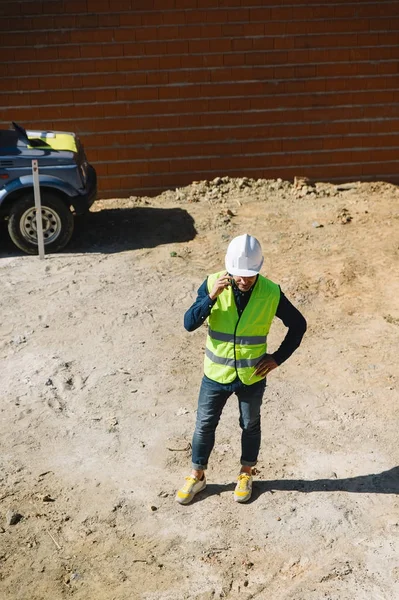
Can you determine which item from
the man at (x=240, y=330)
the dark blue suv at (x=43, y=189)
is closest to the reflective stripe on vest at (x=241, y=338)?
the man at (x=240, y=330)

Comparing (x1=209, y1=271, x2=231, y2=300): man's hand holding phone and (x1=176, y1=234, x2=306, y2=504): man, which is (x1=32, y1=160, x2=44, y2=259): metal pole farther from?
(x1=209, y1=271, x2=231, y2=300): man's hand holding phone

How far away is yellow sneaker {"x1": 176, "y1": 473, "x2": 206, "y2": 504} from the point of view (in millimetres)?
6129

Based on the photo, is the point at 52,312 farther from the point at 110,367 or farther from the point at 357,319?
the point at 357,319

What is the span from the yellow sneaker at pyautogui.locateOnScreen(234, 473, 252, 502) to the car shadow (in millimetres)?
5530

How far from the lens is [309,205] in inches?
501

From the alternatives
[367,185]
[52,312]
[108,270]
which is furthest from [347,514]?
[367,185]

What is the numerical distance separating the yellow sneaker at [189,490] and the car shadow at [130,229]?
5.47 meters

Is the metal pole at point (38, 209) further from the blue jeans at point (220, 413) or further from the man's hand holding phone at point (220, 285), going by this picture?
the man's hand holding phone at point (220, 285)

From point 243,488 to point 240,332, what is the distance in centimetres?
117

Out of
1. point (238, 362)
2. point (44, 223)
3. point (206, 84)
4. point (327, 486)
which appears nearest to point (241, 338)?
point (238, 362)

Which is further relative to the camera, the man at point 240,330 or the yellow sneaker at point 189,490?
the yellow sneaker at point 189,490

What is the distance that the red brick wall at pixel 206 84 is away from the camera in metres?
12.8

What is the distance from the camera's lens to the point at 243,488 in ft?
20.2

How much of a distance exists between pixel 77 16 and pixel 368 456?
8.53 metres
